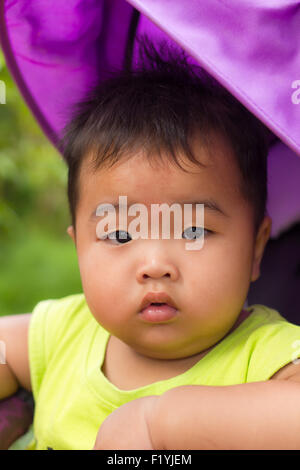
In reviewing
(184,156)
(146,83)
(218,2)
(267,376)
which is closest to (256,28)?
(218,2)

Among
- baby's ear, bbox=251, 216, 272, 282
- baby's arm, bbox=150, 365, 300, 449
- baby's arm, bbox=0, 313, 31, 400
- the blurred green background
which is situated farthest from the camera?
Result: the blurred green background

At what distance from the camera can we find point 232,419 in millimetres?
971

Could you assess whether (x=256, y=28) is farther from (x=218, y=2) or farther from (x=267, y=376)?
(x=267, y=376)

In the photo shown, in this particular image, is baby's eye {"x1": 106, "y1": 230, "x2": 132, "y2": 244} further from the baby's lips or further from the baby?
the baby's lips

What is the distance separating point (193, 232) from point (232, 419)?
0.35 metres

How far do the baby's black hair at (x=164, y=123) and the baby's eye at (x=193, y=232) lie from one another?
0.37 feet

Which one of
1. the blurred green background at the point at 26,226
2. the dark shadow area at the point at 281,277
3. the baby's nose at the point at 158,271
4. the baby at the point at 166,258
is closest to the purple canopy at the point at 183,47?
the dark shadow area at the point at 281,277

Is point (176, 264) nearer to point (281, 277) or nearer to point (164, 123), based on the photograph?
point (164, 123)

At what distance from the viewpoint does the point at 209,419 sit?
38.5 inches

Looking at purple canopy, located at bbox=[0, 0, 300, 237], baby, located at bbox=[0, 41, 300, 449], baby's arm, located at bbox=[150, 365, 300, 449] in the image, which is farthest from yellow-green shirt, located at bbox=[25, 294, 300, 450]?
purple canopy, located at bbox=[0, 0, 300, 237]

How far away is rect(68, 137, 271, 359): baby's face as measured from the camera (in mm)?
1155

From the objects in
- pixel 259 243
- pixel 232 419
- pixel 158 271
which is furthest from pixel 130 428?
pixel 259 243

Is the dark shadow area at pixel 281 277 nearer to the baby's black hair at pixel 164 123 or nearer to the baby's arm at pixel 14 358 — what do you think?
the baby's black hair at pixel 164 123
